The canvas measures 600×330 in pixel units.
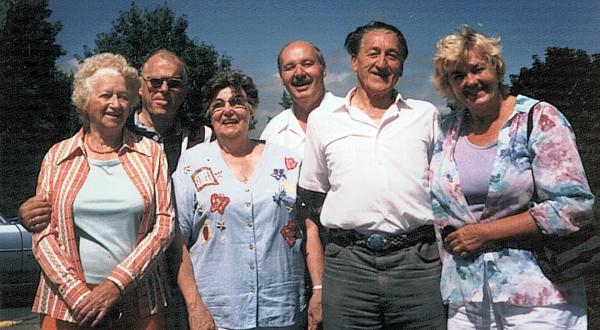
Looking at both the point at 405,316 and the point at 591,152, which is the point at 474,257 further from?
the point at 591,152

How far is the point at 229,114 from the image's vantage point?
2.87 m

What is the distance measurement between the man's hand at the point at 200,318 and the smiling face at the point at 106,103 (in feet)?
2.60

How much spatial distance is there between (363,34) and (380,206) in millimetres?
746

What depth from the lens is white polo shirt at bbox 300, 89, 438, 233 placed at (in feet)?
8.42

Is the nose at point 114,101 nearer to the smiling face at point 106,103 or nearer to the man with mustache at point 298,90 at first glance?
the smiling face at point 106,103

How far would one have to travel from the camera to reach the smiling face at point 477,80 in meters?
2.47

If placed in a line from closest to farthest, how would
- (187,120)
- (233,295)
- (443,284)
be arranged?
(443,284) → (233,295) → (187,120)

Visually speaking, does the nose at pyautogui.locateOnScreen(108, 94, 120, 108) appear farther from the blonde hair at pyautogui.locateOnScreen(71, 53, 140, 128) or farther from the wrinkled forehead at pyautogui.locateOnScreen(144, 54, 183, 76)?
the wrinkled forehead at pyautogui.locateOnScreen(144, 54, 183, 76)

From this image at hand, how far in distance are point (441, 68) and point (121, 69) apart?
131 centimetres

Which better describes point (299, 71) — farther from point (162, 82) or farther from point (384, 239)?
point (384, 239)

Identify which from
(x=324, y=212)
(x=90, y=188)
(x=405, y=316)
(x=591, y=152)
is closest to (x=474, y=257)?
(x=405, y=316)

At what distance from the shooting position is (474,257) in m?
2.46

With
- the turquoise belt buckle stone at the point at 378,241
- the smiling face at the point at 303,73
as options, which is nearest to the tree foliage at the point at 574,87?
the smiling face at the point at 303,73

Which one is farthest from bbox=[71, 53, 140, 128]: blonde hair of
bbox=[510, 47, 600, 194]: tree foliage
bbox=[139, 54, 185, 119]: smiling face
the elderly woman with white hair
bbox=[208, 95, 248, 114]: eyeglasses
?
bbox=[510, 47, 600, 194]: tree foliage
